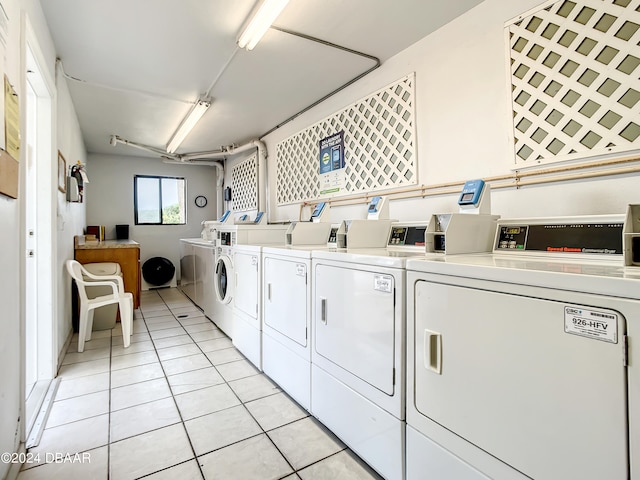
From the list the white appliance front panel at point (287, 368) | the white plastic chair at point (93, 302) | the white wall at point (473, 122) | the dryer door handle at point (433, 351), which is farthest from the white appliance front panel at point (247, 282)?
the dryer door handle at point (433, 351)

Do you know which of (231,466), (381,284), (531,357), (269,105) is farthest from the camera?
(269,105)

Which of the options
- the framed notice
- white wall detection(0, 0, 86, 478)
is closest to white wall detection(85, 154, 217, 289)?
the framed notice

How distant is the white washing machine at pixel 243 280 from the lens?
9.22 ft

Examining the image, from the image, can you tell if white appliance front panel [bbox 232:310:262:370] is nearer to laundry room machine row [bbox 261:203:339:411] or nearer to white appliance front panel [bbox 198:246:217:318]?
laundry room machine row [bbox 261:203:339:411]

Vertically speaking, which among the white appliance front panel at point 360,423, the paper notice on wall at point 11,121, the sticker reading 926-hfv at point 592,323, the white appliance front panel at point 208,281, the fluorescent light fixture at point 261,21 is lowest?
the white appliance front panel at point 360,423

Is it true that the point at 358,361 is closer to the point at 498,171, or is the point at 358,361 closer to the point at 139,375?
the point at 498,171

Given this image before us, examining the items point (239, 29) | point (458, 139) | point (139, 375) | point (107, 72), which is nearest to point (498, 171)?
point (458, 139)

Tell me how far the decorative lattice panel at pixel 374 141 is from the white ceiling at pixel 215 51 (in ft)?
1.14

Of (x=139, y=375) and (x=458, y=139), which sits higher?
(x=458, y=139)

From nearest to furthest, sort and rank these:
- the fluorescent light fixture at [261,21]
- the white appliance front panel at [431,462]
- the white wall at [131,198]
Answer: the white appliance front panel at [431,462] < the fluorescent light fixture at [261,21] < the white wall at [131,198]

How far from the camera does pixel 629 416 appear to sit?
792mm

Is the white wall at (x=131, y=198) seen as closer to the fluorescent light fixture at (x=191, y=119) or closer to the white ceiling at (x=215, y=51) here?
the fluorescent light fixture at (x=191, y=119)

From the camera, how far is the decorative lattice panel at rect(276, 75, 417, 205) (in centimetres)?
270

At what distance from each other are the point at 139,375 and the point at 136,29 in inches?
110
